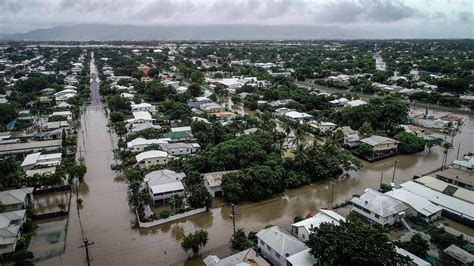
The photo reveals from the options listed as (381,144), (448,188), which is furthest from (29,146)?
(448,188)

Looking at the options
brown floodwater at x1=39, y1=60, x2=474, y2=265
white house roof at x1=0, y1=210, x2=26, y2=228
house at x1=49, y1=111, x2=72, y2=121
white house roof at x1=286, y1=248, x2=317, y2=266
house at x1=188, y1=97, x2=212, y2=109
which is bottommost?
brown floodwater at x1=39, y1=60, x2=474, y2=265

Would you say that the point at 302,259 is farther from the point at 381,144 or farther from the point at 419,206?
the point at 381,144

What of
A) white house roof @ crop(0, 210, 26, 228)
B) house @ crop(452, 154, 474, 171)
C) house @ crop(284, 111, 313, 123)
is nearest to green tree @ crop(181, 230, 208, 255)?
white house roof @ crop(0, 210, 26, 228)

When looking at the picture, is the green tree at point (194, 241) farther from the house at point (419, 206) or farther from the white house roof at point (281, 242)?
the house at point (419, 206)

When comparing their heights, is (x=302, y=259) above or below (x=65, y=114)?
below

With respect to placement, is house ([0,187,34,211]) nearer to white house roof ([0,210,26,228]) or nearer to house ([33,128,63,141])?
white house roof ([0,210,26,228])

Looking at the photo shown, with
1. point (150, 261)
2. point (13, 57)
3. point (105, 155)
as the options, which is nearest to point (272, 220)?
point (150, 261)

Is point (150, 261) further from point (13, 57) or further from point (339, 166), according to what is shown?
point (13, 57)
